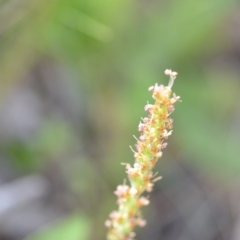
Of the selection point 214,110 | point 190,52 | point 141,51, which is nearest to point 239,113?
point 214,110

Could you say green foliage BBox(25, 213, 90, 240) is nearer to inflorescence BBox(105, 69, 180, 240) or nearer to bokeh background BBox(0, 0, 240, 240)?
bokeh background BBox(0, 0, 240, 240)

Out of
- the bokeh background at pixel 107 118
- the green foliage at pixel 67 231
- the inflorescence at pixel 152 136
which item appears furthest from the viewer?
the bokeh background at pixel 107 118

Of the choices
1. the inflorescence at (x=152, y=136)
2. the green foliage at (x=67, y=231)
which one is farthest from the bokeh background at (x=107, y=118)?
the inflorescence at (x=152, y=136)

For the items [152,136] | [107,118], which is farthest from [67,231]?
[152,136]

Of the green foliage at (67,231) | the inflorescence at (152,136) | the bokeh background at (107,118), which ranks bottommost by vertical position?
the inflorescence at (152,136)

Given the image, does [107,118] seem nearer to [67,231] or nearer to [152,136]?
[67,231]

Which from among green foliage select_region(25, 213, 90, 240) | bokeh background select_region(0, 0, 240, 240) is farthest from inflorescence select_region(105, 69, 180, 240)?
bokeh background select_region(0, 0, 240, 240)

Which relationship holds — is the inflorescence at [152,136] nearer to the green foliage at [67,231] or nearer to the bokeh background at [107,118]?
the green foliage at [67,231]

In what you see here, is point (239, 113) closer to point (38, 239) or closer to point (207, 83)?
point (207, 83)

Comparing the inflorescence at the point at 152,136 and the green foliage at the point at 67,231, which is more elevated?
the green foliage at the point at 67,231
